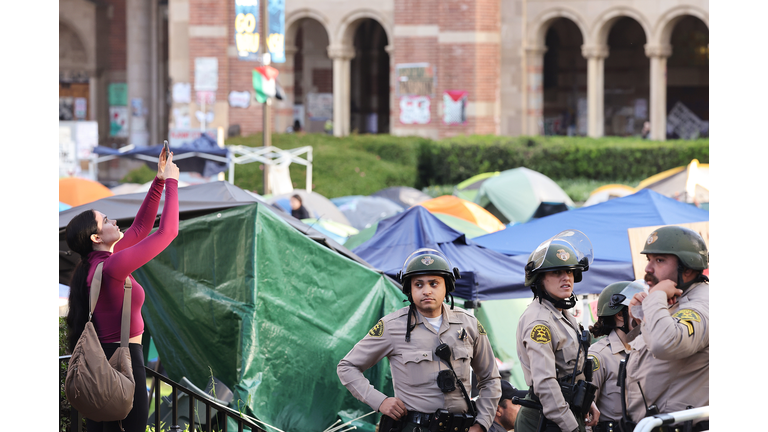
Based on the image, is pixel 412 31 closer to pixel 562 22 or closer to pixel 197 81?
pixel 197 81

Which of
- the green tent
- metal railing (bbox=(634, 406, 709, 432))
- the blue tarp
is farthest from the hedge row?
metal railing (bbox=(634, 406, 709, 432))

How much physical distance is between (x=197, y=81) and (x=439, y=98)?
23.9 ft

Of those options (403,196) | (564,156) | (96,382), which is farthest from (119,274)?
(564,156)

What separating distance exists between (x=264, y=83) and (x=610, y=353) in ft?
38.1

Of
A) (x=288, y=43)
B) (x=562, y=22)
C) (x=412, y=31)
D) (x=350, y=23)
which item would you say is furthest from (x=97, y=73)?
(x=562, y=22)

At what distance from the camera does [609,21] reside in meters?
23.9

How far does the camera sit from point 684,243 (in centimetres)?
398

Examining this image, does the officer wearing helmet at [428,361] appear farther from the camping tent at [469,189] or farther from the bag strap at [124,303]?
the camping tent at [469,189]

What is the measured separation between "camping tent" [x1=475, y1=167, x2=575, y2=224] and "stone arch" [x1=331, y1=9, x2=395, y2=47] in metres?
9.14

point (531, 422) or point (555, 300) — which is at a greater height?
point (555, 300)

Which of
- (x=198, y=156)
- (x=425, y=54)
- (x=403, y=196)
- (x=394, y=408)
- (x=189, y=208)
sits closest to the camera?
(x=394, y=408)

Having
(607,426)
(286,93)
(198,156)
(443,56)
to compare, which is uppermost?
(443,56)

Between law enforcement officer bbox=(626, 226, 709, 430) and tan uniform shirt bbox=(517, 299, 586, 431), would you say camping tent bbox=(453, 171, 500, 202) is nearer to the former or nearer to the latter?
tan uniform shirt bbox=(517, 299, 586, 431)

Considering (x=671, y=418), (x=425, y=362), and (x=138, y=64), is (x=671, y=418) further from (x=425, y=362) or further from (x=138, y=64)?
(x=138, y=64)
